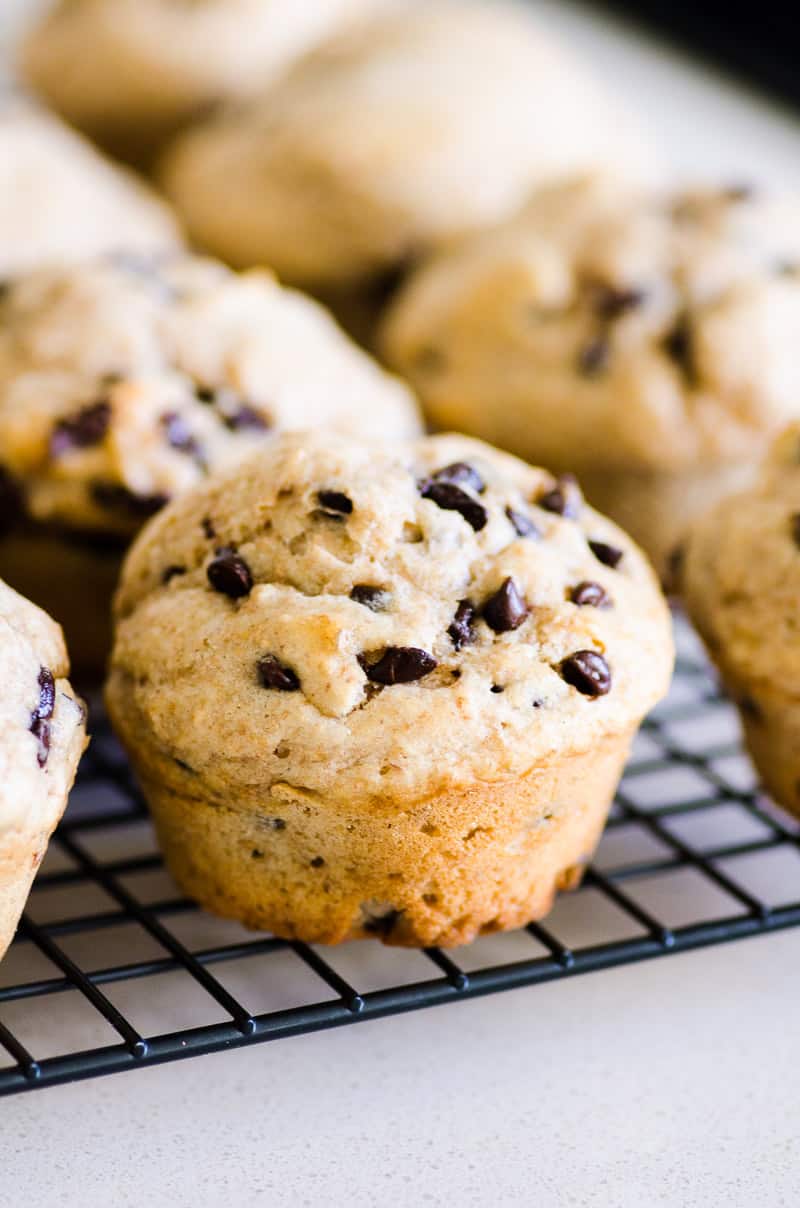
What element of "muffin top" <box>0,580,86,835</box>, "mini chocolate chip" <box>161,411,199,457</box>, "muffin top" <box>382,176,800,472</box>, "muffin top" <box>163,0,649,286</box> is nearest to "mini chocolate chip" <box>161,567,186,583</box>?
"muffin top" <box>0,580,86,835</box>

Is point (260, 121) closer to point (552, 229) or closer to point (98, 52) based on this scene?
point (98, 52)

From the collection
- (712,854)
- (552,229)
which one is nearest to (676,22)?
(552,229)

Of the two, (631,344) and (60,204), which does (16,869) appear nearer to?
(631,344)

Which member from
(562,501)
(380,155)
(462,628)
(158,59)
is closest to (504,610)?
(462,628)

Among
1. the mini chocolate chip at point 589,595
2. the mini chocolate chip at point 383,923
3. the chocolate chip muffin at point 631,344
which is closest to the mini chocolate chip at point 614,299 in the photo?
the chocolate chip muffin at point 631,344

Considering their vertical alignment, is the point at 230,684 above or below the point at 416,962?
above

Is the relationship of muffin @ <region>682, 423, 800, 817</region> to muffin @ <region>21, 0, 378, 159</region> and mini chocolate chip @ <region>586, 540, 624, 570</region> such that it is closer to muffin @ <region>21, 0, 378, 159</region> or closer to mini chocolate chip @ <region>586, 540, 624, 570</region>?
mini chocolate chip @ <region>586, 540, 624, 570</region>
